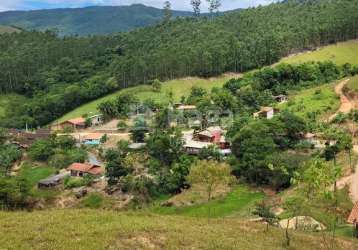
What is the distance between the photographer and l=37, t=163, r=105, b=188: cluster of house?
45875mm

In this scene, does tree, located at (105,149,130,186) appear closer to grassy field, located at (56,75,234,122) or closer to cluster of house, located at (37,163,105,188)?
cluster of house, located at (37,163,105,188)

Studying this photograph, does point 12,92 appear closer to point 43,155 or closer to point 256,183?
point 43,155

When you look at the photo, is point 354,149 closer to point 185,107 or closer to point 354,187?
point 354,187

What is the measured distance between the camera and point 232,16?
11025 centimetres

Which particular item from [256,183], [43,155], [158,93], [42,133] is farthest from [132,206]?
[158,93]

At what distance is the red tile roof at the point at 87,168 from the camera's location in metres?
Result: 47.4

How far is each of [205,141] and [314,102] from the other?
1692 cm

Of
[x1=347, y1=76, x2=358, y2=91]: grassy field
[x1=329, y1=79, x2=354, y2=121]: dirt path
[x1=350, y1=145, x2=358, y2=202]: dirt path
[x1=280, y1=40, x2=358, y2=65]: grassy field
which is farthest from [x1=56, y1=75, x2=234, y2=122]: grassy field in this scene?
[x1=350, y1=145, x2=358, y2=202]: dirt path

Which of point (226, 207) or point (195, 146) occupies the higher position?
point (195, 146)

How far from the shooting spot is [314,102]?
59906mm

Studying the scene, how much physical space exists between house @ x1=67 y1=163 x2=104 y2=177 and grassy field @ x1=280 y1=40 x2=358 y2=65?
46.7m

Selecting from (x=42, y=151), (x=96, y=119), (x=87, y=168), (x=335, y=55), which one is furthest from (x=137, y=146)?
(x=335, y=55)

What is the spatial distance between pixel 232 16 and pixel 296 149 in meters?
71.1

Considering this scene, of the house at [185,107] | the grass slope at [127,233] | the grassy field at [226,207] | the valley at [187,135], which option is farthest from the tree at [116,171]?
the grass slope at [127,233]
